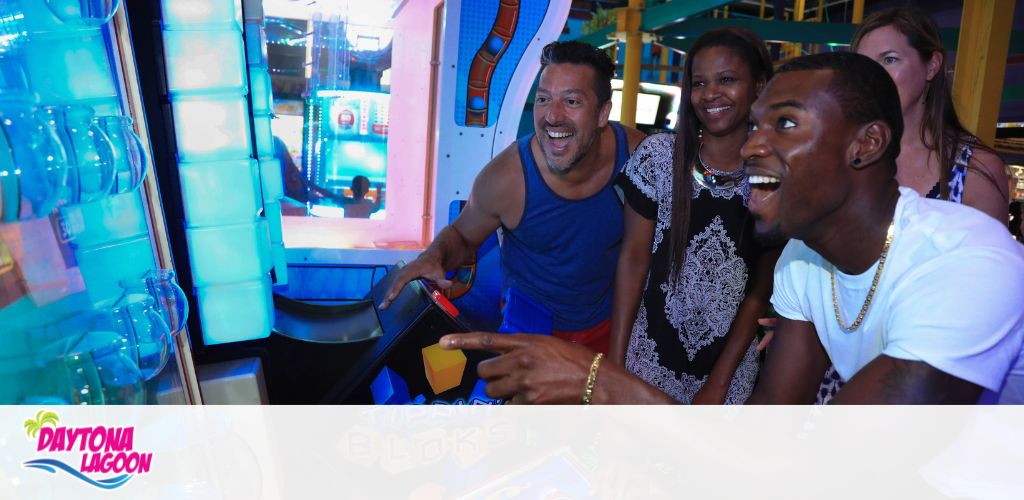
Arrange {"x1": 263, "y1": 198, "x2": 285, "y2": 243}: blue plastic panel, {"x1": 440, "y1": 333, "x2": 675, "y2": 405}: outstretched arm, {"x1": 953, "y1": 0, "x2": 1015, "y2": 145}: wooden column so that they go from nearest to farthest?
{"x1": 440, "y1": 333, "x2": 675, "y2": 405}: outstretched arm → {"x1": 263, "y1": 198, "x2": 285, "y2": 243}: blue plastic panel → {"x1": 953, "y1": 0, "x2": 1015, "y2": 145}: wooden column

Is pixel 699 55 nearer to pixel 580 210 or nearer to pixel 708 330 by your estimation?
pixel 580 210

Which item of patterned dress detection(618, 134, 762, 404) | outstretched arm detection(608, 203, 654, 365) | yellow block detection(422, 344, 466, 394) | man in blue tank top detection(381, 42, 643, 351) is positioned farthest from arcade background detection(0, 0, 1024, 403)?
patterned dress detection(618, 134, 762, 404)

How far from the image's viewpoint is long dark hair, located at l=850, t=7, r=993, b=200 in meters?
1.64

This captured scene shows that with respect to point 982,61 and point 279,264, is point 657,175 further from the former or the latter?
point 982,61

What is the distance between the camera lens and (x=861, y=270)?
1.13 metres

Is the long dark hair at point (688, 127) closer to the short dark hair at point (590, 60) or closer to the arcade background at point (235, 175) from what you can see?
the short dark hair at point (590, 60)

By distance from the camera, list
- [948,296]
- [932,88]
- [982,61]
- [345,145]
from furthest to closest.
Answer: [982,61], [345,145], [932,88], [948,296]

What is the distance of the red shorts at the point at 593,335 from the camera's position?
2117mm

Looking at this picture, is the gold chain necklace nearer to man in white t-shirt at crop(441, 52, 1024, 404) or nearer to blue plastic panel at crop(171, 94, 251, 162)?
man in white t-shirt at crop(441, 52, 1024, 404)

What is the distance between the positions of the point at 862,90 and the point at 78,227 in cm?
139

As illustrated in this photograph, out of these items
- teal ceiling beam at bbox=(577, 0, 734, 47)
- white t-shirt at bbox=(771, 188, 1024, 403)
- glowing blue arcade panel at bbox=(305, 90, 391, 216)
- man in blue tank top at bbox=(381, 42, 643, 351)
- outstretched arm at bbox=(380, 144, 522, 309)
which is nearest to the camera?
white t-shirt at bbox=(771, 188, 1024, 403)

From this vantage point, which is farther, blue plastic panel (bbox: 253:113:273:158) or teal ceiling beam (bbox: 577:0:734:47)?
teal ceiling beam (bbox: 577:0:734:47)

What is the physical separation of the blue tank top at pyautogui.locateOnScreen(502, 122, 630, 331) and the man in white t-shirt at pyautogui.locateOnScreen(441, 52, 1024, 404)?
79 cm
